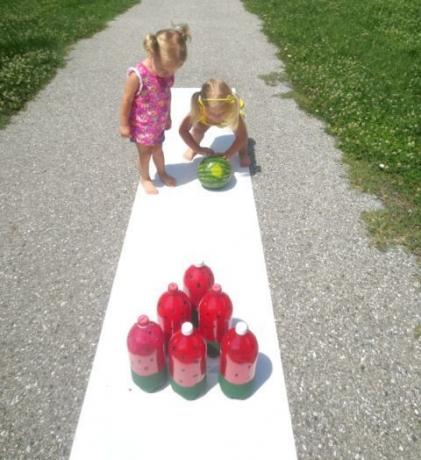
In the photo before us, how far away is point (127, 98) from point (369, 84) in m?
4.17

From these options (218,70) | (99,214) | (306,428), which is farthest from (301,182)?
(218,70)

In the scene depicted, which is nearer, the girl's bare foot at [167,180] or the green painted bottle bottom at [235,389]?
the green painted bottle bottom at [235,389]

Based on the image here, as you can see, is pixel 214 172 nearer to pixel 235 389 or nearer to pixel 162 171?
pixel 162 171

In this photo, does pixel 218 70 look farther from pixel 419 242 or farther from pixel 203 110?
pixel 419 242

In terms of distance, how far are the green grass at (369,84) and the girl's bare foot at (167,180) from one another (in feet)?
5.93

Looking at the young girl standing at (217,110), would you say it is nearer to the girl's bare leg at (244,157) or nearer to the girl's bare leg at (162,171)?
the girl's bare leg at (244,157)

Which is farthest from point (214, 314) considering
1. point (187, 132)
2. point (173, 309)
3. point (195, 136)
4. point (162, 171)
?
point (195, 136)

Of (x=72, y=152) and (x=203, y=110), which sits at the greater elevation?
(x=203, y=110)

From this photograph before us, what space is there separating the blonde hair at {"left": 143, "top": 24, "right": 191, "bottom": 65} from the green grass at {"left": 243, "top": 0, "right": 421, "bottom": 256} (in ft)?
6.85

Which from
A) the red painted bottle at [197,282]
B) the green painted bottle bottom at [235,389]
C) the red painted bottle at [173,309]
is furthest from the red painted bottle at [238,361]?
the red painted bottle at [197,282]

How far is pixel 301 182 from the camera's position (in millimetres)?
3875

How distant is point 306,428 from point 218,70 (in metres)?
6.27

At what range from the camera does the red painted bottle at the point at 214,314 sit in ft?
6.77

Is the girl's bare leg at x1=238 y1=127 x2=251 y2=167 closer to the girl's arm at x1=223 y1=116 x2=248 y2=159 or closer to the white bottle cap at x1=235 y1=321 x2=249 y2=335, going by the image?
the girl's arm at x1=223 y1=116 x2=248 y2=159
